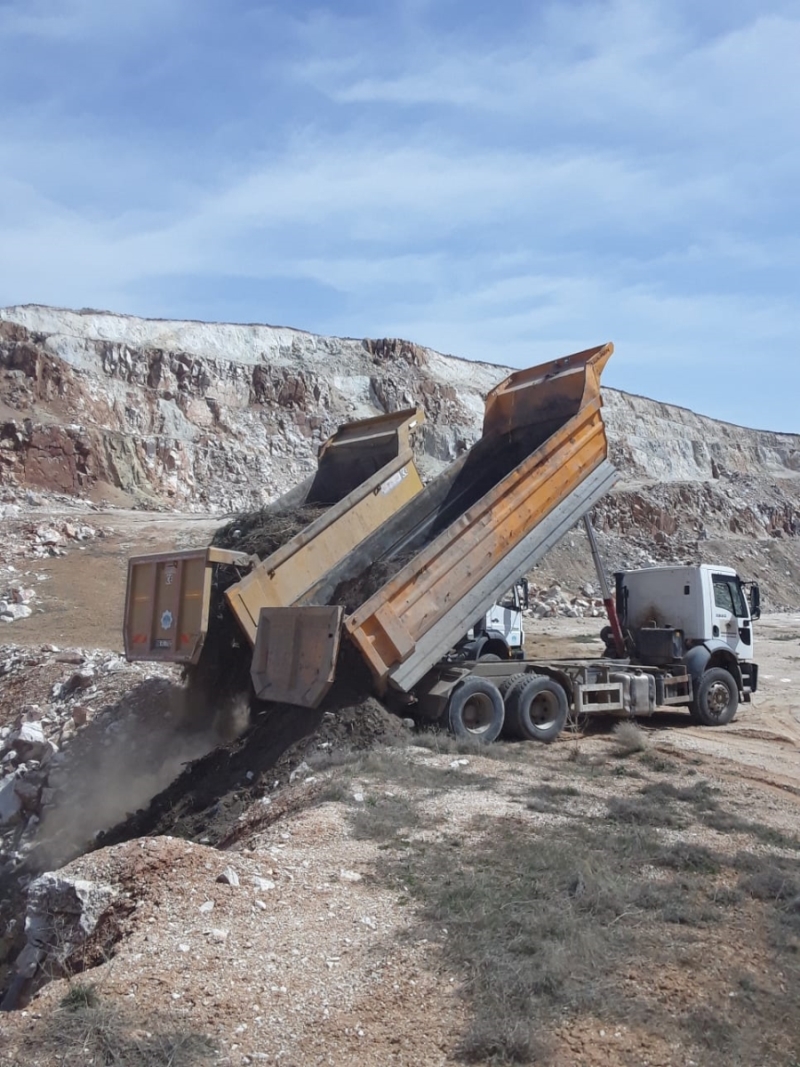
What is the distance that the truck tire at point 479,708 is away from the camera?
9.99 m

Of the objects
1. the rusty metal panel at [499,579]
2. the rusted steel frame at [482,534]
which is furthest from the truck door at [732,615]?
the rusted steel frame at [482,534]

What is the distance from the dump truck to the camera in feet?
30.9

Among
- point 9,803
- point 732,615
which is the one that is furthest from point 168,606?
point 732,615

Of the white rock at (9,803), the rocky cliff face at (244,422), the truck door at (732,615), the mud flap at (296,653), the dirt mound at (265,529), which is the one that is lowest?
the white rock at (9,803)

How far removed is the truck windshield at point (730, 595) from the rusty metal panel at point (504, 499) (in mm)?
3097

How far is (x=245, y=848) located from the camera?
6539mm

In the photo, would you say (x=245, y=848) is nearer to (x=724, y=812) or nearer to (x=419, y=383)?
(x=724, y=812)

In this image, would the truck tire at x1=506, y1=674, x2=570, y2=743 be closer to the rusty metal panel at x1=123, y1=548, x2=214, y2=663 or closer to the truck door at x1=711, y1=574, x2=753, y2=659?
the truck door at x1=711, y1=574, x2=753, y2=659

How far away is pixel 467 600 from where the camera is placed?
32.8ft

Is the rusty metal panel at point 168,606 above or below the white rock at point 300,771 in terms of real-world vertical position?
above

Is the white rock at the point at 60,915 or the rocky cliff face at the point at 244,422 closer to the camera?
the white rock at the point at 60,915

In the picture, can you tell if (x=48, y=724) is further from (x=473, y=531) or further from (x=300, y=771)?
(x=473, y=531)

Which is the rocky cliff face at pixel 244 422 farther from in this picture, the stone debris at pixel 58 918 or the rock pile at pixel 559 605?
the stone debris at pixel 58 918

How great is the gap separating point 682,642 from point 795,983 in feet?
29.3
